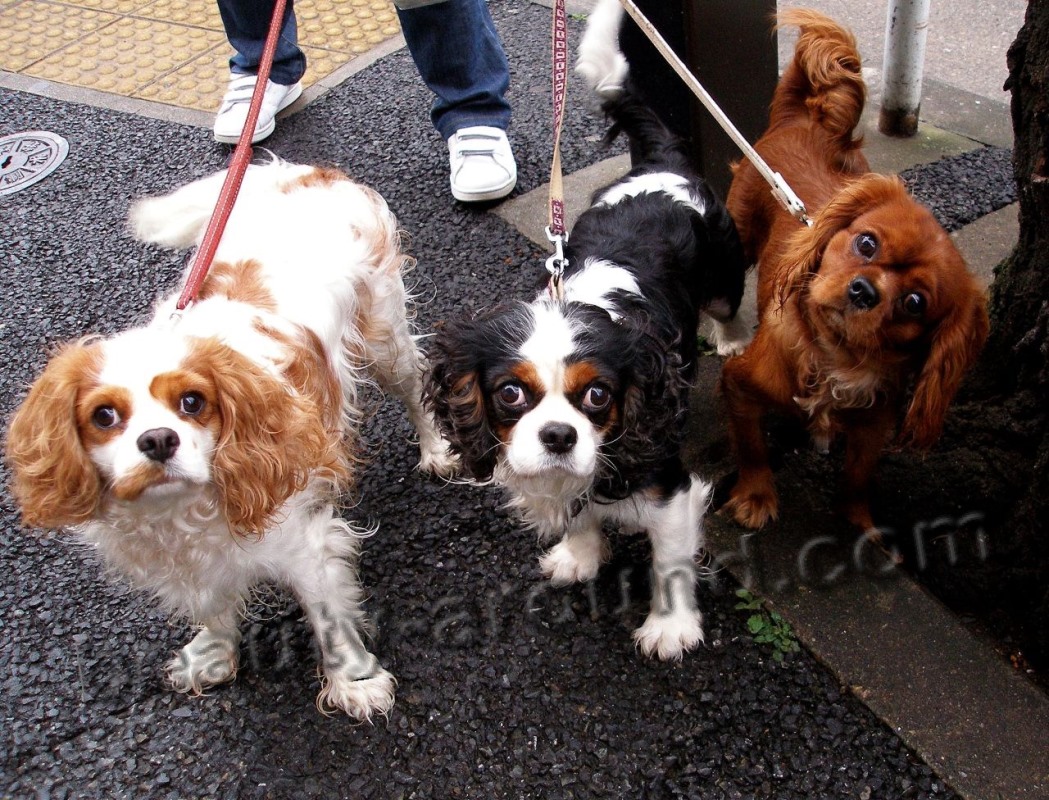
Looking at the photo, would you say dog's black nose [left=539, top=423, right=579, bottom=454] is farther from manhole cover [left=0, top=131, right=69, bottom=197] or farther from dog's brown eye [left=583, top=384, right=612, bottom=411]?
manhole cover [left=0, top=131, right=69, bottom=197]

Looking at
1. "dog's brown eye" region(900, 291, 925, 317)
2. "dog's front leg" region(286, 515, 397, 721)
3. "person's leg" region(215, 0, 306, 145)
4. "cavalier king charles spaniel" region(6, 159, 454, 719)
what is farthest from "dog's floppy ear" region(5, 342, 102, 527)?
"person's leg" region(215, 0, 306, 145)

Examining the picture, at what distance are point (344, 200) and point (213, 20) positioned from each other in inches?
151

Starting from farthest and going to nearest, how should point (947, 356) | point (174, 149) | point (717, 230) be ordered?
point (174, 149), point (717, 230), point (947, 356)

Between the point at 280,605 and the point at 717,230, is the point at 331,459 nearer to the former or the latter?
the point at 280,605

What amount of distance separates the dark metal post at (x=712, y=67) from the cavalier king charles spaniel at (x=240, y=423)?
47.9 inches

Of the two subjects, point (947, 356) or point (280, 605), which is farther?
point (280, 605)

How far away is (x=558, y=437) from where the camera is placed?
1.88m

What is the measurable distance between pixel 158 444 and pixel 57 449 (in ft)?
0.71

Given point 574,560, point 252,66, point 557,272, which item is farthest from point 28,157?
point 574,560

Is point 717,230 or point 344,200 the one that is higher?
point 344,200

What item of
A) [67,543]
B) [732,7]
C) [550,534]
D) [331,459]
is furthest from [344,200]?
[732,7]

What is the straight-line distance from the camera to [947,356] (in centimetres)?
204

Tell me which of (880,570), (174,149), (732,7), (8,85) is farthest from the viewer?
(8,85)

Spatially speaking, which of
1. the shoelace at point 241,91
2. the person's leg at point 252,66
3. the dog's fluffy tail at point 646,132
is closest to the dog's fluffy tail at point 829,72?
the dog's fluffy tail at point 646,132
